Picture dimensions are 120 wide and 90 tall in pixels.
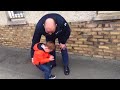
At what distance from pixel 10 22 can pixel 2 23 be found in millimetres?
317

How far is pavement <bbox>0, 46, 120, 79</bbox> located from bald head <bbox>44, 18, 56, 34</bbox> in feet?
3.73

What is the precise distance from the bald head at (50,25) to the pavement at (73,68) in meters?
1.14

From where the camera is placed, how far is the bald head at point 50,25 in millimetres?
5004

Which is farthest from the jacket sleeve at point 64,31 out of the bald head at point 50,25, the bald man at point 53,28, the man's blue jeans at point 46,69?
the man's blue jeans at point 46,69

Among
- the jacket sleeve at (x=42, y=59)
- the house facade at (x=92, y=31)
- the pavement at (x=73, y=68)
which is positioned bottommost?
the pavement at (x=73, y=68)

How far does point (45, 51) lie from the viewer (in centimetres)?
520

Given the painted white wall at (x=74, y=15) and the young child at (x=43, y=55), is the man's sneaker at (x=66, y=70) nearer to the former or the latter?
the young child at (x=43, y=55)

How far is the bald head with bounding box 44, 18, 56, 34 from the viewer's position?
500cm

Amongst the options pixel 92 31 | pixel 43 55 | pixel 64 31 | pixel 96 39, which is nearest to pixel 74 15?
pixel 92 31

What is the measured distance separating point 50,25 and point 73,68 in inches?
54.3

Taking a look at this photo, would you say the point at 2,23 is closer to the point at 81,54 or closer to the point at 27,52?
the point at 27,52

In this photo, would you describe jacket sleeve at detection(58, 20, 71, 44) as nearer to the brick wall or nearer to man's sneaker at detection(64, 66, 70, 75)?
man's sneaker at detection(64, 66, 70, 75)
